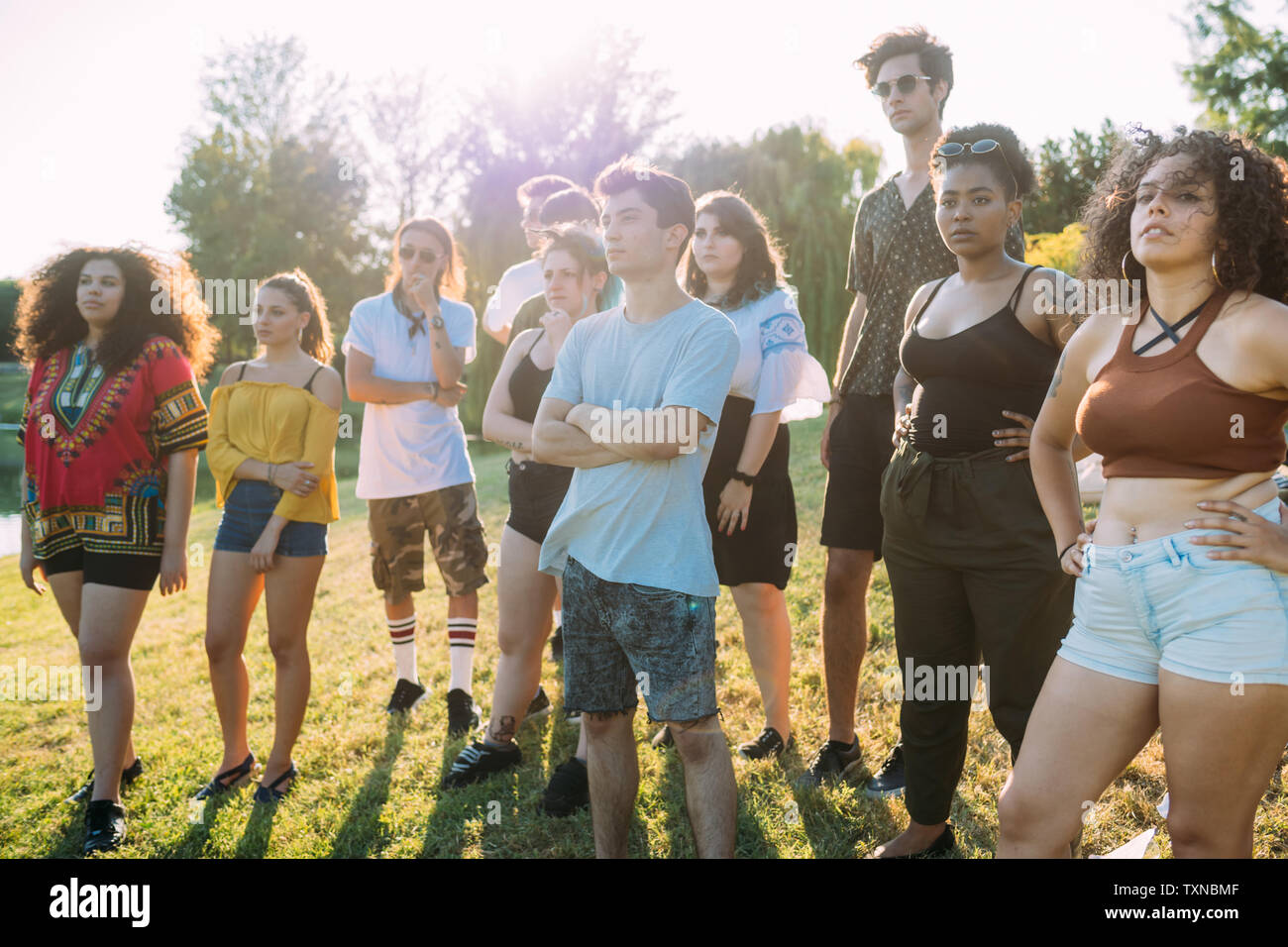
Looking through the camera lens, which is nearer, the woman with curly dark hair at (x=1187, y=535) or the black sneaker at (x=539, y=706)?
the woman with curly dark hair at (x=1187, y=535)

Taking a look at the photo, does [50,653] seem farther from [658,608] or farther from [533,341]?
[658,608]

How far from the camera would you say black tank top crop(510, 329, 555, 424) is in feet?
12.0

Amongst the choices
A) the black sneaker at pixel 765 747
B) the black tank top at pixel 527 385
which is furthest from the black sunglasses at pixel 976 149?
the black sneaker at pixel 765 747

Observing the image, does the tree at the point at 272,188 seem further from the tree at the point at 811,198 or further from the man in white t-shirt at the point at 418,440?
the man in white t-shirt at the point at 418,440

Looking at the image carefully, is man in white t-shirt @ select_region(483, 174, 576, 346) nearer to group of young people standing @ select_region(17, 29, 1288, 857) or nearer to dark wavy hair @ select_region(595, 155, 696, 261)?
group of young people standing @ select_region(17, 29, 1288, 857)

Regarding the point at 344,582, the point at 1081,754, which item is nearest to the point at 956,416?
the point at 1081,754

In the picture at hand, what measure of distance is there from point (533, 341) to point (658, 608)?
1.66 metres

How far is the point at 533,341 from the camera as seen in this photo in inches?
145

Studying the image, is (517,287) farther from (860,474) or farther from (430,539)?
(860,474)

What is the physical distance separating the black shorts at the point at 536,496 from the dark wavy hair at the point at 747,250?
957 millimetres

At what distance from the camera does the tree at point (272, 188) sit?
1163 inches

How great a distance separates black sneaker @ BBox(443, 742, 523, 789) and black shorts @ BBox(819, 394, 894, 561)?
160cm

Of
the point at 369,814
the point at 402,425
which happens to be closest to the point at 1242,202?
the point at 369,814

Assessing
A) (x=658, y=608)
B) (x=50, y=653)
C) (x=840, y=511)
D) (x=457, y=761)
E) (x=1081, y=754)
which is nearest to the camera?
(x=1081, y=754)
